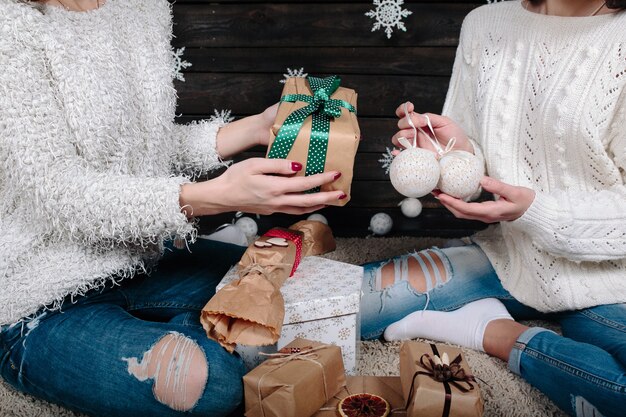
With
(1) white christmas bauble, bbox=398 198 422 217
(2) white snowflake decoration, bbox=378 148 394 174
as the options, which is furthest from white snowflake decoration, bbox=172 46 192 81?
(1) white christmas bauble, bbox=398 198 422 217

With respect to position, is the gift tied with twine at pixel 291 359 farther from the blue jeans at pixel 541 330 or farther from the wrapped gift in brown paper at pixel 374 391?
the blue jeans at pixel 541 330

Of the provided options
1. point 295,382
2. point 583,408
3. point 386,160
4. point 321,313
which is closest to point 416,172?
point 321,313

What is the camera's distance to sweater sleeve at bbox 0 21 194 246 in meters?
1.00

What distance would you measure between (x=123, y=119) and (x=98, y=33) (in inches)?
7.0

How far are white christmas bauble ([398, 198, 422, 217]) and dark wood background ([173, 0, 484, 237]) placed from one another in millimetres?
202

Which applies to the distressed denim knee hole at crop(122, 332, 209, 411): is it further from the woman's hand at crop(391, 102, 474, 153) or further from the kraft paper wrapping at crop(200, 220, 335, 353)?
the woman's hand at crop(391, 102, 474, 153)

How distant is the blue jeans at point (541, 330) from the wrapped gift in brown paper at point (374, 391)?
12.7 inches

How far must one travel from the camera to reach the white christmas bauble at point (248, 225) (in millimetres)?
2082

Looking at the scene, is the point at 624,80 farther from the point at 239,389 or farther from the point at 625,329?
the point at 239,389

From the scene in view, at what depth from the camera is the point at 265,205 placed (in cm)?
106

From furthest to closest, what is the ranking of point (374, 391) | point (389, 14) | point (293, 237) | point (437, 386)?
point (389, 14) → point (293, 237) → point (374, 391) → point (437, 386)

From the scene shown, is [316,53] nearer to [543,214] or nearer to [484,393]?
[543,214]

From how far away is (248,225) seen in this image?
2086 millimetres

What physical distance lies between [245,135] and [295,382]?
2.29ft
